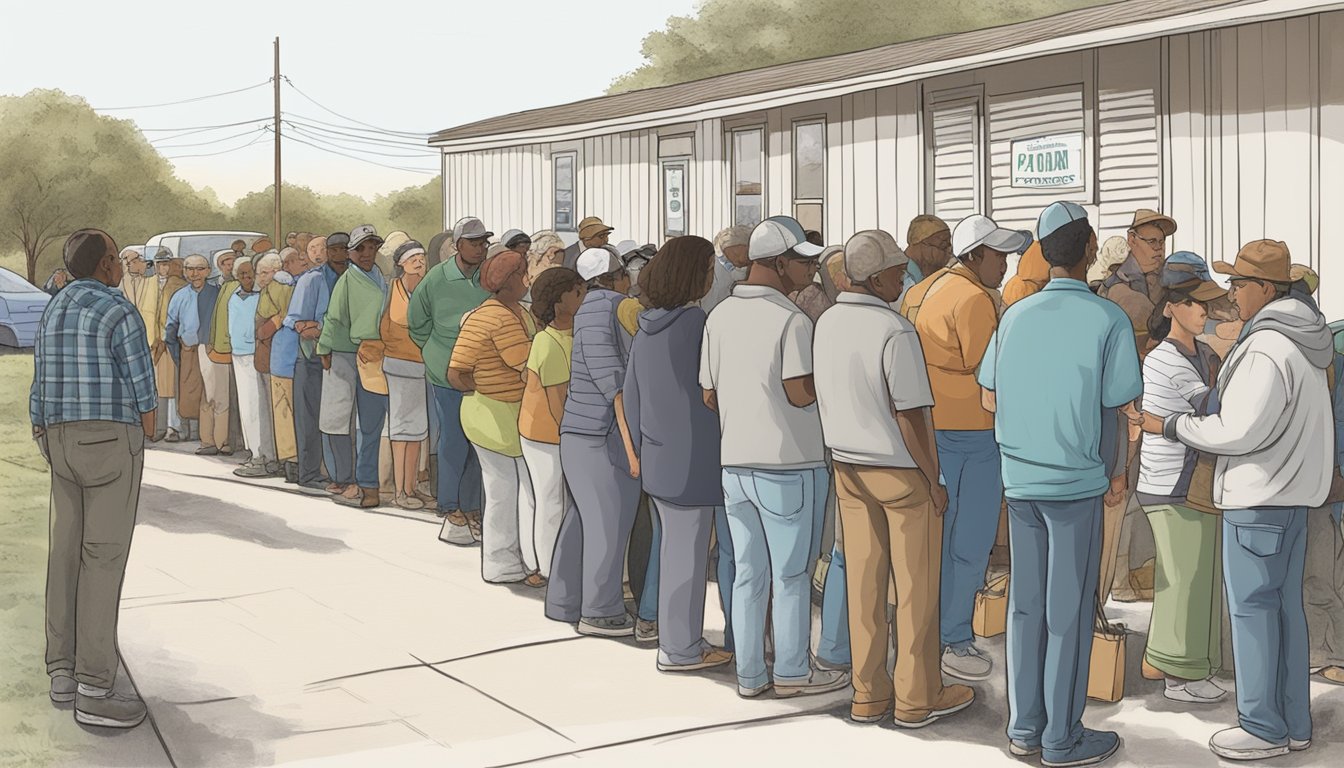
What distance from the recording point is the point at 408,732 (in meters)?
6.52

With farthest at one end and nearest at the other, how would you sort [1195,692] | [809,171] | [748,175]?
[748,175] < [809,171] < [1195,692]

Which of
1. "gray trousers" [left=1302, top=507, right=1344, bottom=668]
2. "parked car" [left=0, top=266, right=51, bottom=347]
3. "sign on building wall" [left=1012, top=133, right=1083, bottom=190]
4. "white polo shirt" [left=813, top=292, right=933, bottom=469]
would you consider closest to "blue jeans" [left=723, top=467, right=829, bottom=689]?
"white polo shirt" [left=813, top=292, right=933, bottom=469]

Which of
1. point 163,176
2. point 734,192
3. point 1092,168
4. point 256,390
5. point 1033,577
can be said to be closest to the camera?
point 1033,577

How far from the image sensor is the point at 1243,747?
613 centimetres

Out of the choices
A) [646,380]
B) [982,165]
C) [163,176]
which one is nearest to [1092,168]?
[982,165]

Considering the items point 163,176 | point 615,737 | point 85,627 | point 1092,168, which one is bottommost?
point 615,737

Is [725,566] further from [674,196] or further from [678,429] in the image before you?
[674,196]

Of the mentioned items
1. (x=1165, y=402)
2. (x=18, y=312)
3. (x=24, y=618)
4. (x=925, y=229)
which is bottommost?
(x=24, y=618)

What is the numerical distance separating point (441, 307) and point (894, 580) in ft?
17.4

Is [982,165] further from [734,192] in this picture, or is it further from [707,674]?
[707,674]

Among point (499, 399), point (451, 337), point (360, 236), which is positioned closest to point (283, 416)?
point (360, 236)

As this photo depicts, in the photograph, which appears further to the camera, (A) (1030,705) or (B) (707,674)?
(B) (707,674)

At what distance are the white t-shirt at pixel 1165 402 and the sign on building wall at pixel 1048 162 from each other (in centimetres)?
649

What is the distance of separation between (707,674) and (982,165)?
8171mm
